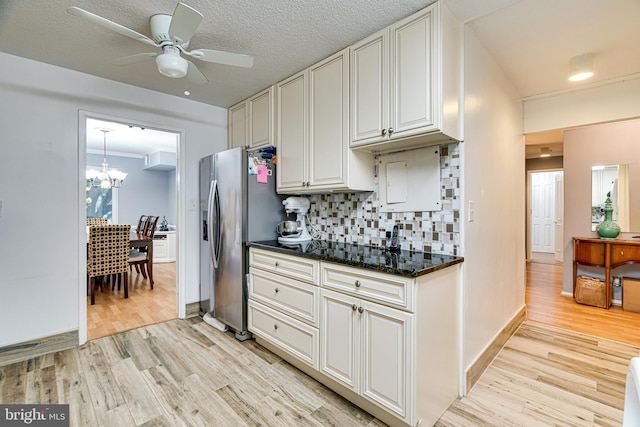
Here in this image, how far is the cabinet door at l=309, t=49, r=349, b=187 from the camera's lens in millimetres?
2189

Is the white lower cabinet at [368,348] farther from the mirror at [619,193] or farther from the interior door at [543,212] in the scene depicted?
the interior door at [543,212]

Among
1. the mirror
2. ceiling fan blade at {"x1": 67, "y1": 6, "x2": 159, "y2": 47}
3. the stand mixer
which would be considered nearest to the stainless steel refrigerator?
the stand mixer

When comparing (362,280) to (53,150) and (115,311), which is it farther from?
(115,311)

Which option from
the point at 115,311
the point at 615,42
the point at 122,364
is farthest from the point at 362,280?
the point at 115,311

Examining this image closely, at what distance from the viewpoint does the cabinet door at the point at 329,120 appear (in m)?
2.19

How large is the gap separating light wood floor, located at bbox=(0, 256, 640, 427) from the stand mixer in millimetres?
970

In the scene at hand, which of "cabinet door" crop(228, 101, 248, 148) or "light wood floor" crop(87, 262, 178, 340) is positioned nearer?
"light wood floor" crop(87, 262, 178, 340)

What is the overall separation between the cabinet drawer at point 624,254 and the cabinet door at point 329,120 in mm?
3477

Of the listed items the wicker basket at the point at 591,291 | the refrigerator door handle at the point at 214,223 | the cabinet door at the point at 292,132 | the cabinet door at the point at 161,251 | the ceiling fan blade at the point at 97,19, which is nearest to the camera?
the ceiling fan blade at the point at 97,19

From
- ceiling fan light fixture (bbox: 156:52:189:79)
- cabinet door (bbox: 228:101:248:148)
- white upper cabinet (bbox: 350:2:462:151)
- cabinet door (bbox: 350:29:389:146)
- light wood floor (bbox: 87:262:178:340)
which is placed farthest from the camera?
cabinet door (bbox: 228:101:248:148)

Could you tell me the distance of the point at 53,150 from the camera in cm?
246

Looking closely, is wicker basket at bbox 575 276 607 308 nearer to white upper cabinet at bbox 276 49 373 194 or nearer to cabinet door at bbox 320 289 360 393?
white upper cabinet at bbox 276 49 373 194

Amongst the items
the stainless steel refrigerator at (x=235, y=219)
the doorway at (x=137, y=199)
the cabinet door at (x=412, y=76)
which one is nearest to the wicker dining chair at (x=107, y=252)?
the doorway at (x=137, y=199)

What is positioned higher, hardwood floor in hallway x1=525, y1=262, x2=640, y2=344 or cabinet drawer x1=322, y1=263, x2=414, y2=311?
cabinet drawer x1=322, y1=263, x2=414, y2=311
